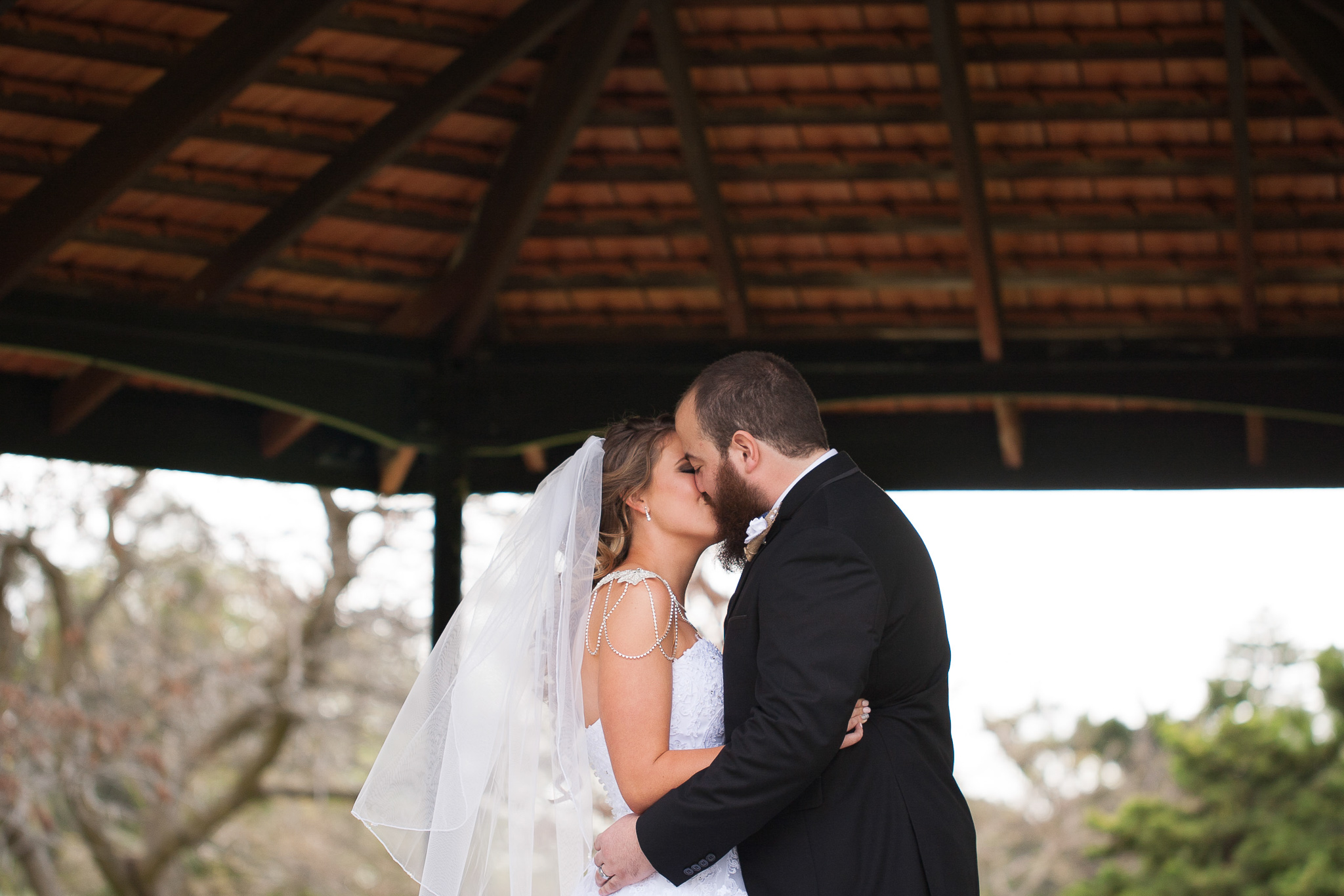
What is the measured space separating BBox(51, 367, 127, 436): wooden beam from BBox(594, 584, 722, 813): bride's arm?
13.3 ft

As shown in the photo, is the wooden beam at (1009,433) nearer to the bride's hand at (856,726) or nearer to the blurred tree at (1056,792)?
the bride's hand at (856,726)

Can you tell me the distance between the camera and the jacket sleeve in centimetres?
207

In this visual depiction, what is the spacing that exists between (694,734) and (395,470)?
14.3 feet

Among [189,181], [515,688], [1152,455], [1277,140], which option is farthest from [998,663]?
[515,688]

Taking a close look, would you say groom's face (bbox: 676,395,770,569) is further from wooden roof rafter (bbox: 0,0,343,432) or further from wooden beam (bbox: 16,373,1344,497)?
wooden beam (bbox: 16,373,1344,497)

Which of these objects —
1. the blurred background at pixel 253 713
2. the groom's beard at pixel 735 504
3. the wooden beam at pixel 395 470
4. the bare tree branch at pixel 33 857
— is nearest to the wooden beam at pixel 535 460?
the wooden beam at pixel 395 470

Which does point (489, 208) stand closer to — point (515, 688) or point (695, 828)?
point (515, 688)

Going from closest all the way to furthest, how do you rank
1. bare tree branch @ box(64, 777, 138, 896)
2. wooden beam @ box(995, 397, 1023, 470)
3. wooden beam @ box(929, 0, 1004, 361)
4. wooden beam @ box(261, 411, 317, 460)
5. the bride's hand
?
the bride's hand → wooden beam @ box(929, 0, 1004, 361) → wooden beam @ box(995, 397, 1023, 470) → wooden beam @ box(261, 411, 317, 460) → bare tree branch @ box(64, 777, 138, 896)

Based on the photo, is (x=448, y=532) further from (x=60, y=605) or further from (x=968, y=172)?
(x=60, y=605)

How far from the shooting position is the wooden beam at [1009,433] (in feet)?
20.3

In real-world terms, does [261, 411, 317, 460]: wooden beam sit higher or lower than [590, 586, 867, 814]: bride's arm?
higher

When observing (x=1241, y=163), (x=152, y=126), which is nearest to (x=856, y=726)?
(x=152, y=126)

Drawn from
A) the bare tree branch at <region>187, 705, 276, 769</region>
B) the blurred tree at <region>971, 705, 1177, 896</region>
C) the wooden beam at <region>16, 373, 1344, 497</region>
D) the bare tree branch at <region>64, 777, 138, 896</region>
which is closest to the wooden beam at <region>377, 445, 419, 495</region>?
the wooden beam at <region>16, 373, 1344, 497</region>

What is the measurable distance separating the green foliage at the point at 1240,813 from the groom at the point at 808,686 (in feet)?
34.6
